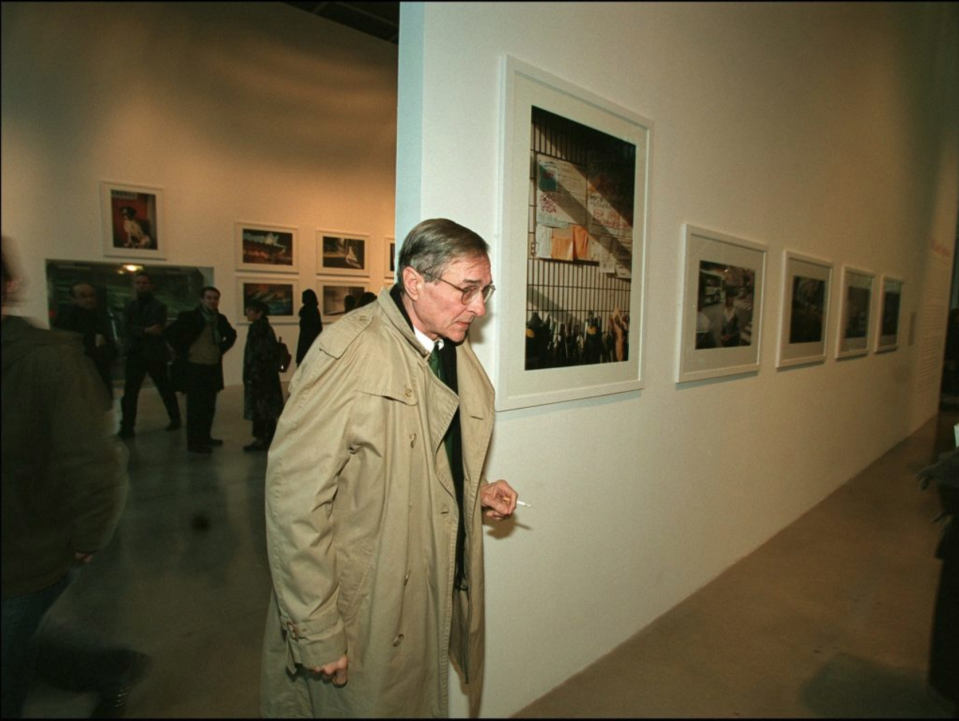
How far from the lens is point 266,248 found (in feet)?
3.80

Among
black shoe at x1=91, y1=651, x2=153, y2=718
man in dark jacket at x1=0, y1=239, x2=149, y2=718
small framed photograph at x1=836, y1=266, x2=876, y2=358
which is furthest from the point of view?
small framed photograph at x1=836, y1=266, x2=876, y2=358

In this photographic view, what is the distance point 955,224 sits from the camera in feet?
5.85

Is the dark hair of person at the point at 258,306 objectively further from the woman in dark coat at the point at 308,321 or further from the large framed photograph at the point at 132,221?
the large framed photograph at the point at 132,221

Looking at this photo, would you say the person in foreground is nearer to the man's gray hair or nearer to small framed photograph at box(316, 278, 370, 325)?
the man's gray hair

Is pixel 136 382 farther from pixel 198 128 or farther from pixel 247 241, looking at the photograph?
pixel 198 128

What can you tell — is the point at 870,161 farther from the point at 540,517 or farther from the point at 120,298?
Result: the point at 120,298

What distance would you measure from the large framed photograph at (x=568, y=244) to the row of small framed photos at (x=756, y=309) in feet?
1.47

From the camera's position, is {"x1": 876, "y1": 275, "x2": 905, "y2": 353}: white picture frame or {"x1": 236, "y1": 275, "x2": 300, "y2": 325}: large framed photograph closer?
{"x1": 236, "y1": 275, "x2": 300, "y2": 325}: large framed photograph

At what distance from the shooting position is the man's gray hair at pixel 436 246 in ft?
3.28

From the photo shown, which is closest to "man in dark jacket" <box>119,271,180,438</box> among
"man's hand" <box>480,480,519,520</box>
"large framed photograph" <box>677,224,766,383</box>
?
"man's hand" <box>480,480,519,520</box>

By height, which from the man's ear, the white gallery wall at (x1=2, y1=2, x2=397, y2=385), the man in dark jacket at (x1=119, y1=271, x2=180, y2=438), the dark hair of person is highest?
Result: the white gallery wall at (x1=2, y1=2, x2=397, y2=385)

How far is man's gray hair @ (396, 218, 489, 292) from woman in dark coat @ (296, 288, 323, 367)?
0.38 metres

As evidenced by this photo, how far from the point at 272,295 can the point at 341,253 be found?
22cm

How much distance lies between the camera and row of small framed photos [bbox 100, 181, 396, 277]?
0.86 metres
